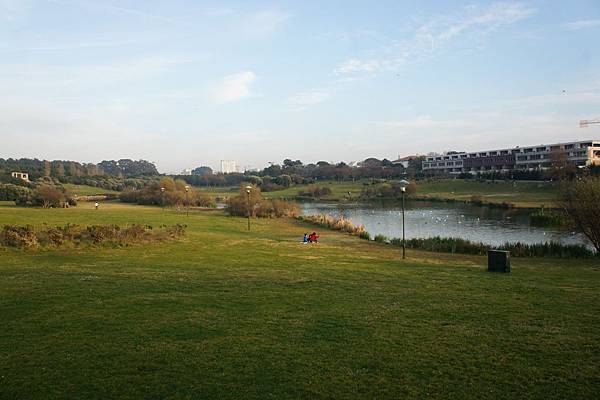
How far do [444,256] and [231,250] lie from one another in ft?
34.1

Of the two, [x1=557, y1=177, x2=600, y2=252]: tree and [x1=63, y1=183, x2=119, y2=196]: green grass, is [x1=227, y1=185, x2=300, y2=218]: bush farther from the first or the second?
[x1=63, y1=183, x2=119, y2=196]: green grass

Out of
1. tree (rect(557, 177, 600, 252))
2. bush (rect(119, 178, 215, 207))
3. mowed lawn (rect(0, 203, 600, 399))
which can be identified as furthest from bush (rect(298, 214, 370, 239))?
bush (rect(119, 178, 215, 207))

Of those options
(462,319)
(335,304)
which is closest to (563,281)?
(462,319)

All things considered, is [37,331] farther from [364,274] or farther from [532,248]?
[532,248]

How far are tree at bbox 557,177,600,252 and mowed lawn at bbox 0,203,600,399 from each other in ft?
29.1

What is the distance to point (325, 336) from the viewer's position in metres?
7.52

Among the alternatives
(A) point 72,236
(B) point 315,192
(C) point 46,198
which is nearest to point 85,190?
(C) point 46,198

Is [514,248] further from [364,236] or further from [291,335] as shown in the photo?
[291,335]

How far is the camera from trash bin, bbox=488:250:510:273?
15305 millimetres

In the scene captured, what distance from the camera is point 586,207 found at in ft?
70.2

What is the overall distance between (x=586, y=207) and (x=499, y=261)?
9210 mm

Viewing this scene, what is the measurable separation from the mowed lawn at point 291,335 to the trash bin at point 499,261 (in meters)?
1.12

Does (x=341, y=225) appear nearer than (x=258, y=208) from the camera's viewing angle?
Yes

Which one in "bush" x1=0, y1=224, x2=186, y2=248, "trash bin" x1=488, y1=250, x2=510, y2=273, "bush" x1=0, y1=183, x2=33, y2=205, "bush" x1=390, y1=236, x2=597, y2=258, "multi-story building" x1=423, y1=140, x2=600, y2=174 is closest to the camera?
"trash bin" x1=488, y1=250, x2=510, y2=273
